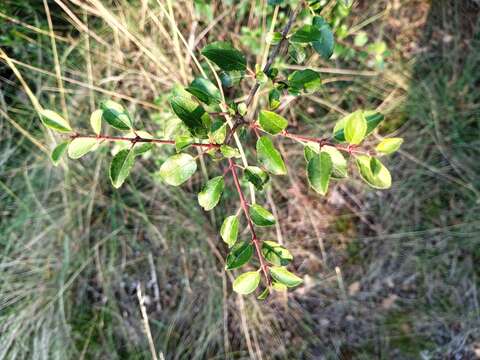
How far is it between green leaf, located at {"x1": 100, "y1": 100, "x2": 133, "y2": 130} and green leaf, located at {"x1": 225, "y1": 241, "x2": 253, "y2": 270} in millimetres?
257

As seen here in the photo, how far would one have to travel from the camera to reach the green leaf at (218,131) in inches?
24.1

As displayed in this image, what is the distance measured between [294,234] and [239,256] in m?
0.99

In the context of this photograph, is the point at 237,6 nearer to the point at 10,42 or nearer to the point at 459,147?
the point at 10,42

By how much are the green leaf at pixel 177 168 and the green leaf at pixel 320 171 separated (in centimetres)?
18

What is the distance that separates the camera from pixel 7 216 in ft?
5.36

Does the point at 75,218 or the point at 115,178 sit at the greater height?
the point at 115,178

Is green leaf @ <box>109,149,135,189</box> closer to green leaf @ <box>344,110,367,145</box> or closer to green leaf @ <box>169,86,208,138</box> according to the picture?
green leaf @ <box>169,86,208,138</box>

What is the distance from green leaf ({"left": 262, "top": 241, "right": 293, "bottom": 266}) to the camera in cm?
64

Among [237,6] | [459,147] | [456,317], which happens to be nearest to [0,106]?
[237,6]

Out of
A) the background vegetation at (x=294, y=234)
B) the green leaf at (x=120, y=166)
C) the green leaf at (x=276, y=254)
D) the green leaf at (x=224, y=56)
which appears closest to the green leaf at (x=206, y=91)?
the green leaf at (x=224, y=56)

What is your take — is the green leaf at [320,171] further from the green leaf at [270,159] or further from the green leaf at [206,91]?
the green leaf at [206,91]

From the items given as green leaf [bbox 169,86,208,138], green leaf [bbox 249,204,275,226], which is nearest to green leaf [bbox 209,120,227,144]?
green leaf [bbox 169,86,208,138]

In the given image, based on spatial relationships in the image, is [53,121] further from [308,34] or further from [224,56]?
[308,34]

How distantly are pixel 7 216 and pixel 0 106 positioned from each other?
434 mm
